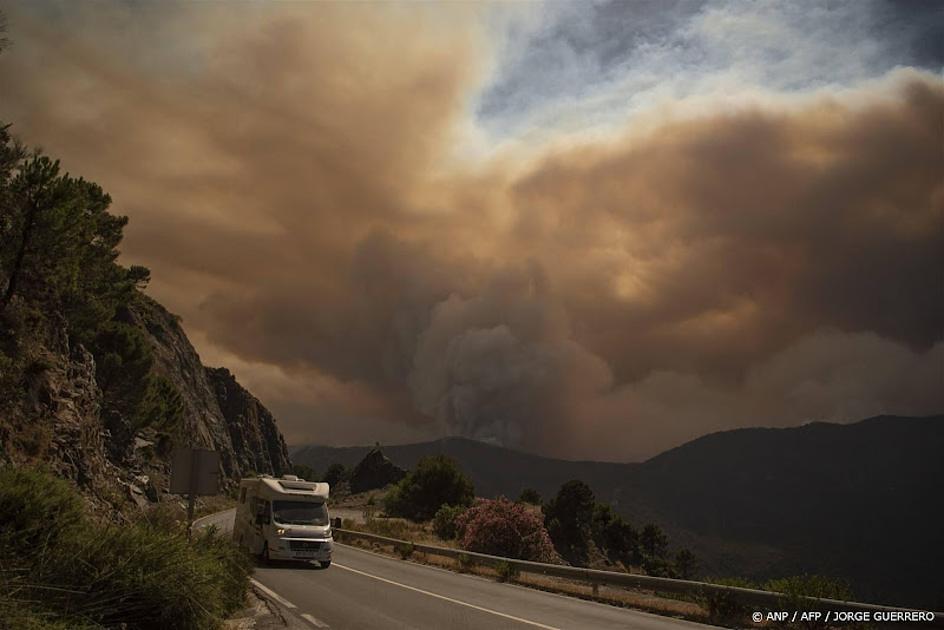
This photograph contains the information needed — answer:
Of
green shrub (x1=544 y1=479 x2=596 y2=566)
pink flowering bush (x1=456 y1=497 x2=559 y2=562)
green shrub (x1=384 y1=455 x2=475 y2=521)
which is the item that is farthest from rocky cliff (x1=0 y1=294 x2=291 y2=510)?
green shrub (x1=544 y1=479 x2=596 y2=566)

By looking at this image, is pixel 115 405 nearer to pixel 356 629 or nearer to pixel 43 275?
pixel 43 275

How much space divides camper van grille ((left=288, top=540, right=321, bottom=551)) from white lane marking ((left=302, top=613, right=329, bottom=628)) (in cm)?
935

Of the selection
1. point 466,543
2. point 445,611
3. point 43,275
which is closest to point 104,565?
point 445,611

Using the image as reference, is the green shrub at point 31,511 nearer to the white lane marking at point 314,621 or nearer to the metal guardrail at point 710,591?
the white lane marking at point 314,621

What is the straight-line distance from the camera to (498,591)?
1767cm

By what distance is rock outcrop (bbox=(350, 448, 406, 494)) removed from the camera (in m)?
144

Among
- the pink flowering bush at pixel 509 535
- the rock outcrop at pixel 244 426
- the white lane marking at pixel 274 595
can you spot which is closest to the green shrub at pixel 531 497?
the rock outcrop at pixel 244 426

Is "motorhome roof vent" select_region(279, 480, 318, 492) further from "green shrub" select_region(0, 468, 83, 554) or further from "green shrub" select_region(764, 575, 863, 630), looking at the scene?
"green shrub" select_region(764, 575, 863, 630)

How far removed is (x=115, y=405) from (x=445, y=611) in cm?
4891

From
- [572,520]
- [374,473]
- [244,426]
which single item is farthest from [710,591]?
[244,426]

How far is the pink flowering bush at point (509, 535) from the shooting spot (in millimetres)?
31781

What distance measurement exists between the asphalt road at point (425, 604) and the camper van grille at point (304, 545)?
2.21 ft

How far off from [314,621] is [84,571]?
477 cm

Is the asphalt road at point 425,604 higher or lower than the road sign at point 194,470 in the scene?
lower
